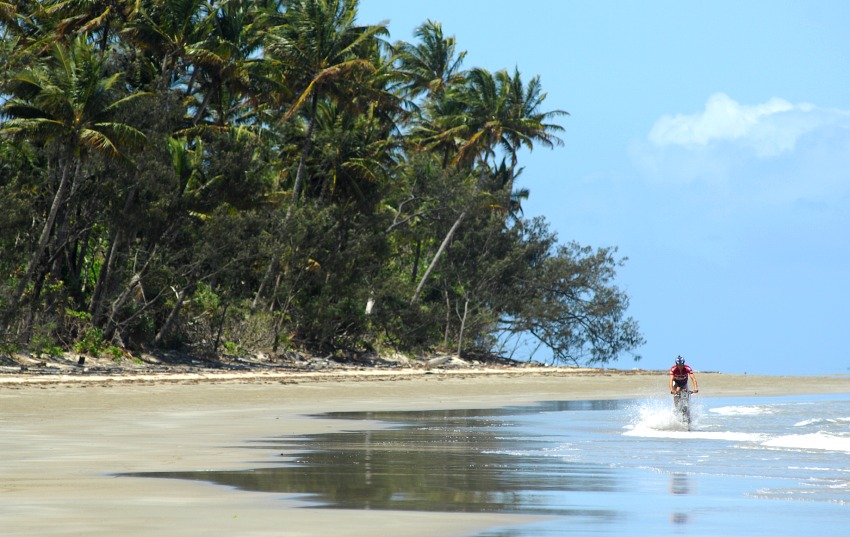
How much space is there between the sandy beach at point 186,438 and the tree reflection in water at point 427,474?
0.50m

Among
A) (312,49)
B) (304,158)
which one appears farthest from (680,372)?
(312,49)

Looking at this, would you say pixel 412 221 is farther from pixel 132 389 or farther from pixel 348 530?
pixel 348 530

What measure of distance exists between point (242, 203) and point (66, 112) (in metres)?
9.28

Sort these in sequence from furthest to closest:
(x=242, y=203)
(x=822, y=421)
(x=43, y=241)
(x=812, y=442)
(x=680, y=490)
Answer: (x=242, y=203) → (x=43, y=241) → (x=822, y=421) → (x=812, y=442) → (x=680, y=490)

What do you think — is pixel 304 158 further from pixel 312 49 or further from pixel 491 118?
pixel 491 118

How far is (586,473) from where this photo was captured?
12188 millimetres

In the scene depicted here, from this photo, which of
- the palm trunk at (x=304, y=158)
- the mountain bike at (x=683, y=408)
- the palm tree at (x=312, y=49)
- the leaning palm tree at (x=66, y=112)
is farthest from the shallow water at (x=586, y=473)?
the palm tree at (x=312, y=49)

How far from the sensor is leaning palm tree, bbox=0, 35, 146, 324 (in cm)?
3256

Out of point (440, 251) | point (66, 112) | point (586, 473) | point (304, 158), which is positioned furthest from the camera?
point (440, 251)

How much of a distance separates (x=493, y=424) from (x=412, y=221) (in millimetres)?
36661

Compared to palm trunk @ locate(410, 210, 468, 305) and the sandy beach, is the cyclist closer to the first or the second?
the sandy beach

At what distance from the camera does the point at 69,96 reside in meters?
32.9

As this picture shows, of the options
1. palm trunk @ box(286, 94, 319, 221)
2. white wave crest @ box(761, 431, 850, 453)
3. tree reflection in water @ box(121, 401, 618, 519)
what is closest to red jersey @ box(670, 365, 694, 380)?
white wave crest @ box(761, 431, 850, 453)

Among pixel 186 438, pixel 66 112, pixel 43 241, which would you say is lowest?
pixel 186 438
